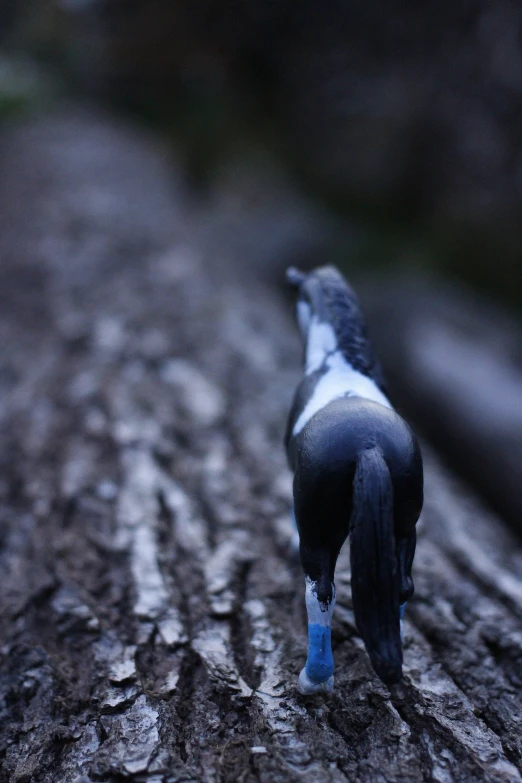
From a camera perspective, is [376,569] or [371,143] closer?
[376,569]

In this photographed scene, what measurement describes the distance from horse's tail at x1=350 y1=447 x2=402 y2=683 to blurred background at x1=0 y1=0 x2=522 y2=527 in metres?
1.41

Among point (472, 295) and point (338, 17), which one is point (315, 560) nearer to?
point (472, 295)

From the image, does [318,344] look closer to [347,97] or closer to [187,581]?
[187,581]

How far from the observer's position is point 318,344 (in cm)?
135

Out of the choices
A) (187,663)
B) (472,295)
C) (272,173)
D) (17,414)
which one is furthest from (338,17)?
(187,663)

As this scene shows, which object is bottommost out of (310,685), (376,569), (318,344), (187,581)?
(187,581)

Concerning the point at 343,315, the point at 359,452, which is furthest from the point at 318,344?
the point at 359,452

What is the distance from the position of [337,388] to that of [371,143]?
3.47m

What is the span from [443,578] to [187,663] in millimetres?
662

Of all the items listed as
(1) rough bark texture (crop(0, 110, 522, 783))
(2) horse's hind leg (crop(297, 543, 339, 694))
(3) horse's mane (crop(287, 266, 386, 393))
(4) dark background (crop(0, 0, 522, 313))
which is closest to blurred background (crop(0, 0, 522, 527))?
(4) dark background (crop(0, 0, 522, 313))

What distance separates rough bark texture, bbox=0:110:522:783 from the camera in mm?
1110

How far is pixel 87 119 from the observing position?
510cm

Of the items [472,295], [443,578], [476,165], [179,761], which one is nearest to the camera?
[179,761]

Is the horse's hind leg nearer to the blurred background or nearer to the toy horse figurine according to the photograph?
the toy horse figurine
